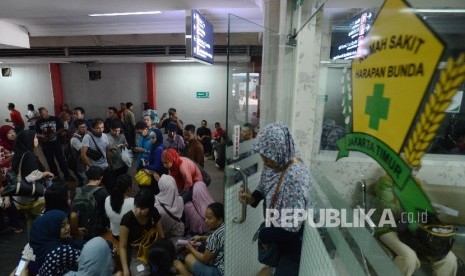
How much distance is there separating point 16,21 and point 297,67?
211 inches

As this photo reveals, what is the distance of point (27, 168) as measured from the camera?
2.91m

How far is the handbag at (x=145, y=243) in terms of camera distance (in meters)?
2.50

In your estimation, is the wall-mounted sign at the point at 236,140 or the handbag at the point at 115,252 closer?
the wall-mounted sign at the point at 236,140

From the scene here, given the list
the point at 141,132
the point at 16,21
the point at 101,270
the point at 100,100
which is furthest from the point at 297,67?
the point at 100,100

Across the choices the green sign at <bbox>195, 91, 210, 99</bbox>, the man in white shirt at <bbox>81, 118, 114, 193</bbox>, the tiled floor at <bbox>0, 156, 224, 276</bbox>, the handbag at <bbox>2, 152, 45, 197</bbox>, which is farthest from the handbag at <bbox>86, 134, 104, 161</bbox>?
the green sign at <bbox>195, 91, 210, 99</bbox>

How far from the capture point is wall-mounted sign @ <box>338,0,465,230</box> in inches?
18.9

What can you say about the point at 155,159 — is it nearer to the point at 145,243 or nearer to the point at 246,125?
the point at 145,243

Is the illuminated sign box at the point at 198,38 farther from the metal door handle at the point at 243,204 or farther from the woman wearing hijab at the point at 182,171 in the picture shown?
the metal door handle at the point at 243,204

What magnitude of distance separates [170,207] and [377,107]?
2.54m

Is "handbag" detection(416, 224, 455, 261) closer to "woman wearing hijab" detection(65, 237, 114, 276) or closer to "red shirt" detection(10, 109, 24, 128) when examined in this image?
"woman wearing hijab" detection(65, 237, 114, 276)

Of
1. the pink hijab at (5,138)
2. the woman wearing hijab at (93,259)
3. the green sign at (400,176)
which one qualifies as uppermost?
the green sign at (400,176)

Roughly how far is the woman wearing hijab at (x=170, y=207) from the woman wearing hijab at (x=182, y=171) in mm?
230

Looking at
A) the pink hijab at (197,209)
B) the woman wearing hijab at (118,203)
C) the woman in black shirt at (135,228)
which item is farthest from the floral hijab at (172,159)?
the woman in black shirt at (135,228)

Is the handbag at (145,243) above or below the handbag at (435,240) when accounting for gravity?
below
